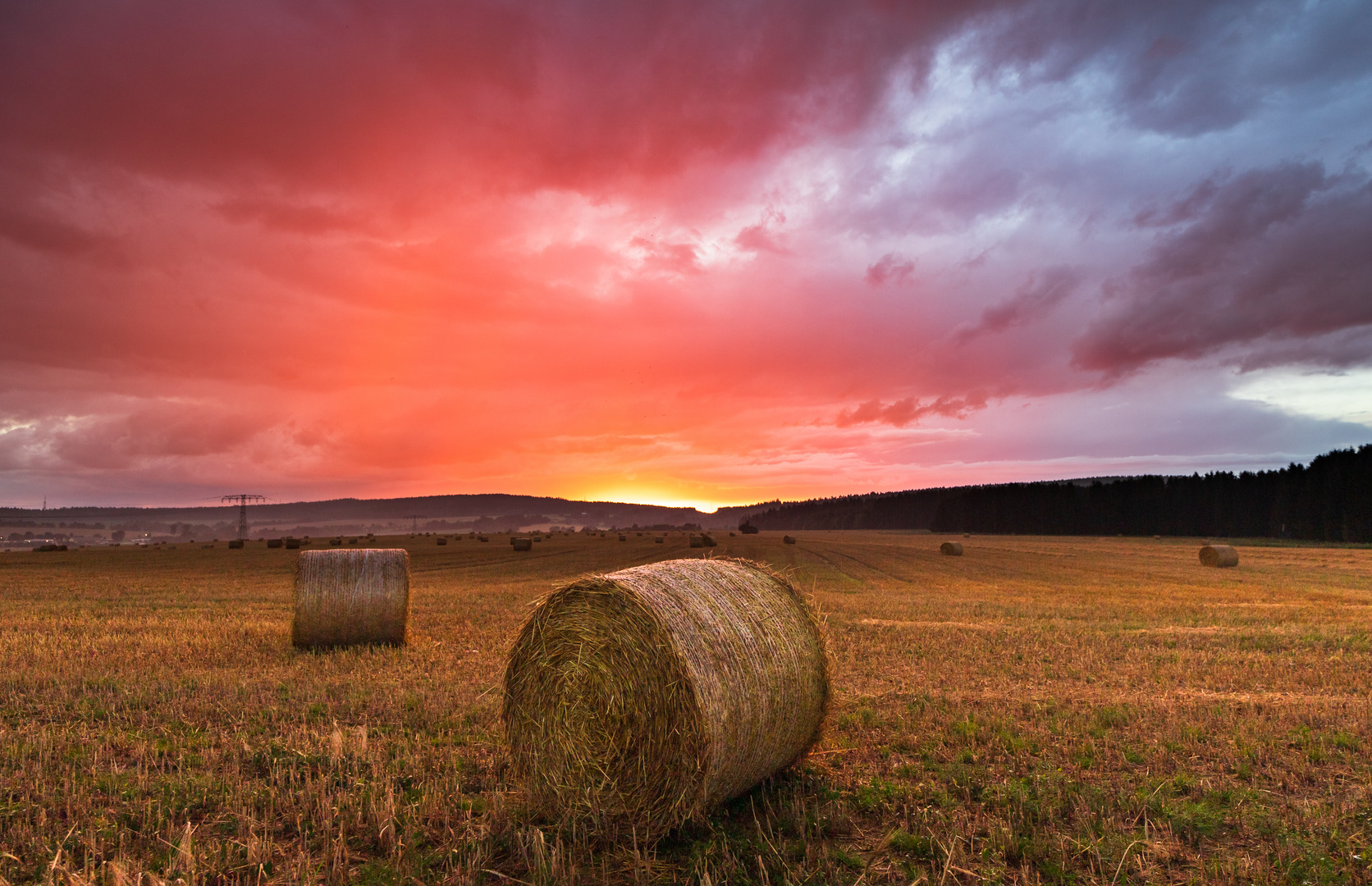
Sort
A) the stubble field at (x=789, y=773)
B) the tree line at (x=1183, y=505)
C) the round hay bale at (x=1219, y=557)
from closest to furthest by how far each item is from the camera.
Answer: the stubble field at (x=789, y=773), the round hay bale at (x=1219, y=557), the tree line at (x=1183, y=505)

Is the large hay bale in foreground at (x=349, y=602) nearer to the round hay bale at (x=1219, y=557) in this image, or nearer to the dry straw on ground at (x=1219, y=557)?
the round hay bale at (x=1219, y=557)

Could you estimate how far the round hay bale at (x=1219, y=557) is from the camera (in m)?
35.7

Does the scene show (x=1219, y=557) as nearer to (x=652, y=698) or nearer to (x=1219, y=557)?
(x=1219, y=557)

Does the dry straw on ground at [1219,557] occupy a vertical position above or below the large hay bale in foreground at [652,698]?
below

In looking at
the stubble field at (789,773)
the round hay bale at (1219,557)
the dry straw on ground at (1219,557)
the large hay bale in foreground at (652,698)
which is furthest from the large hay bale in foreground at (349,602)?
the dry straw on ground at (1219,557)

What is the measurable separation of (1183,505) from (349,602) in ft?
340

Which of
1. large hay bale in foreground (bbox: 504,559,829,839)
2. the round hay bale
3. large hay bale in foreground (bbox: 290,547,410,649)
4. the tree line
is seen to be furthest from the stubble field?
the tree line

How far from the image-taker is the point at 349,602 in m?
13.5

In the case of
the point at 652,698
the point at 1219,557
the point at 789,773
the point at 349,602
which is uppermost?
the point at 652,698

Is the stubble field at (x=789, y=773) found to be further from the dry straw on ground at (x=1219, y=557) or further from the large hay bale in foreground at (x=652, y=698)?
the dry straw on ground at (x=1219, y=557)

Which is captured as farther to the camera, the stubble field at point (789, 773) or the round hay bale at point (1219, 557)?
the round hay bale at point (1219, 557)

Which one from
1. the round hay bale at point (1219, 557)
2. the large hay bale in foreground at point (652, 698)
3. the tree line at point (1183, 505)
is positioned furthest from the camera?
the tree line at point (1183, 505)

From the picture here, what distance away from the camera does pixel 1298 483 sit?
256 ft

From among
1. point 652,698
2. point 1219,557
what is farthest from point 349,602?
point 1219,557
